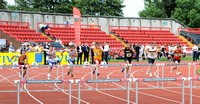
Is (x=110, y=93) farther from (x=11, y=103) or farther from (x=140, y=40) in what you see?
(x=140, y=40)

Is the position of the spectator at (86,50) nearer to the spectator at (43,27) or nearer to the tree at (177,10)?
the spectator at (43,27)

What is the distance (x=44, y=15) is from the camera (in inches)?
1687

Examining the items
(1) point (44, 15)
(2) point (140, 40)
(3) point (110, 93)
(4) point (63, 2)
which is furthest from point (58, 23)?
(3) point (110, 93)

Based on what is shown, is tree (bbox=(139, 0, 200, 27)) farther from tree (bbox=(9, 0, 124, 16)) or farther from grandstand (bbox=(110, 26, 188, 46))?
grandstand (bbox=(110, 26, 188, 46))

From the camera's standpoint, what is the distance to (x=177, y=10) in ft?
231

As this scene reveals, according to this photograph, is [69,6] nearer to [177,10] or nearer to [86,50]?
[177,10]

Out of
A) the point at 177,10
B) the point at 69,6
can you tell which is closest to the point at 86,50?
the point at 69,6

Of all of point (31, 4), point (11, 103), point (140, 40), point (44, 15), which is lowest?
point (11, 103)

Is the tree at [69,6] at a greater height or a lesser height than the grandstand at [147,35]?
greater

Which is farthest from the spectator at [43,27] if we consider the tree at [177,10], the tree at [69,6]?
the tree at [177,10]

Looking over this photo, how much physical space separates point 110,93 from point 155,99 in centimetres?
211

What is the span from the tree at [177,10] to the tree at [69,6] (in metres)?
7.63

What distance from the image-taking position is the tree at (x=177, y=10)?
68.4 m

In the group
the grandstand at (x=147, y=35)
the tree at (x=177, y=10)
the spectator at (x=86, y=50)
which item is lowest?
the spectator at (x=86, y=50)
